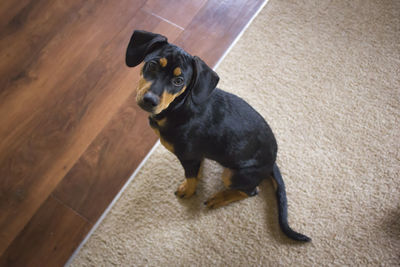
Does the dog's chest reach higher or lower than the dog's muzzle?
lower

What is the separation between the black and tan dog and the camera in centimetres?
130

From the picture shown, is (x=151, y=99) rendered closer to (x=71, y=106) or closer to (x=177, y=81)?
(x=177, y=81)

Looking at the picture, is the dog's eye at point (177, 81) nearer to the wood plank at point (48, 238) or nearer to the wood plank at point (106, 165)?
the wood plank at point (106, 165)

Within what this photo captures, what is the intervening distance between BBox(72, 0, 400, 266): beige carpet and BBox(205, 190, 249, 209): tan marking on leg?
7cm

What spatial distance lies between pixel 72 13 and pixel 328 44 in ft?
7.01

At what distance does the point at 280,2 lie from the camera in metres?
2.48

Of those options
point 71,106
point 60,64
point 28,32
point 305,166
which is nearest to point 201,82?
point 305,166

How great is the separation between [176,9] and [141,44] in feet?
4.22

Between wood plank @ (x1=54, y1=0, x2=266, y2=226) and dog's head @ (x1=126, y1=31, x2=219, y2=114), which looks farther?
wood plank @ (x1=54, y1=0, x2=266, y2=226)

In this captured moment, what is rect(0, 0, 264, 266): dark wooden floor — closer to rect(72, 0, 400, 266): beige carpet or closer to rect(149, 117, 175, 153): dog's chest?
rect(72, 0, 400, 266): beige carpet

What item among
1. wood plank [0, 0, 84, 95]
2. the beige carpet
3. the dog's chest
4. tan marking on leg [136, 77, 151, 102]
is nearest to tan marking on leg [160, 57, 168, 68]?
tan marking on leg [136, 77, 151, 102]

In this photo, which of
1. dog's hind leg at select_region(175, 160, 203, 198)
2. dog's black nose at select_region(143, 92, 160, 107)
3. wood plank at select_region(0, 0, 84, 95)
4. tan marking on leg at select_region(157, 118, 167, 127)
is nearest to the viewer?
dog's black nose at select_region(143, 92, 160, 107)

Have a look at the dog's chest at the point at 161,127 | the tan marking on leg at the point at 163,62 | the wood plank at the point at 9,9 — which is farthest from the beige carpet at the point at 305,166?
the wood plank at the point at 9,9

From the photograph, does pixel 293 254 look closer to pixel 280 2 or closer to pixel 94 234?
pixel 94 234
